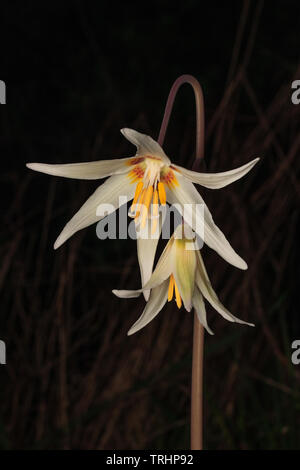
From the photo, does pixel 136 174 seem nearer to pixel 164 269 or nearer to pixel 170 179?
pixel 170 179

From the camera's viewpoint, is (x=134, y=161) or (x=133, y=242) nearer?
(x=134, y=161)

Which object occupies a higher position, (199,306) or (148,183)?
(148,183)

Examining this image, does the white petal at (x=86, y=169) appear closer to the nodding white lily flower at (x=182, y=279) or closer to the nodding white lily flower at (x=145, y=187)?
the nodding white lily flower at (x=145, y=187)

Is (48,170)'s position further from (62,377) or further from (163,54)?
(163,54)

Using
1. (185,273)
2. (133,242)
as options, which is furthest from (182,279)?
(133,242)

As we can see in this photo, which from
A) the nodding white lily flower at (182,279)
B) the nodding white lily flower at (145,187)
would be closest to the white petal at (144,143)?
the nodding white lily flower at (145,187)
